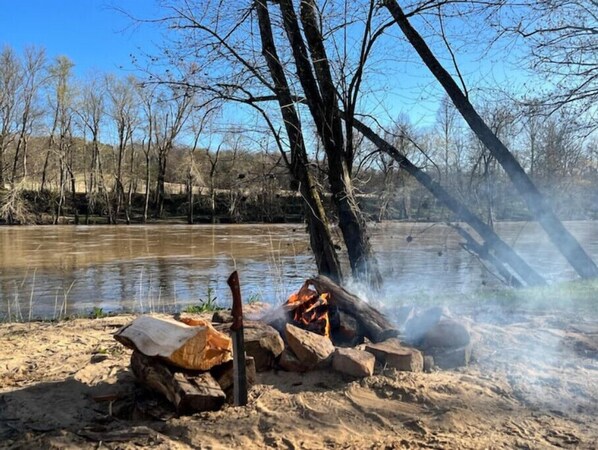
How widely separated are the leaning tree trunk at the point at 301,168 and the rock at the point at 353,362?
2745 millimetres

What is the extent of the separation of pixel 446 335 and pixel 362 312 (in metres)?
0.78

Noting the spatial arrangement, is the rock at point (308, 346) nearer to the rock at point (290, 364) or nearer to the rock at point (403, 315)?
the rock at point (290, 364)

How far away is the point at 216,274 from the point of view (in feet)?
51.5

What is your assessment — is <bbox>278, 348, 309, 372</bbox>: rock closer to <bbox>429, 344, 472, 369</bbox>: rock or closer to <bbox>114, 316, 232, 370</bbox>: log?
<bbox>114, 316, 232, 370</bbox>: log

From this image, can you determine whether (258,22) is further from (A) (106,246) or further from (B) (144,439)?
(A) (106,246)

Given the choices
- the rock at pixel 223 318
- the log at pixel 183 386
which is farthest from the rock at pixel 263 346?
the rock at pixel 223 318

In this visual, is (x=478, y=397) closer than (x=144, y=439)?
No

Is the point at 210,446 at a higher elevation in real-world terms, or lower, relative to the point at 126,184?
lower

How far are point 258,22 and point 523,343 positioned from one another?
5.27 metres

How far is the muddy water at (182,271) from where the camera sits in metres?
10.9

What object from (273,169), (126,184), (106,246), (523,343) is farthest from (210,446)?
(126,184)

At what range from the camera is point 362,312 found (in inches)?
193

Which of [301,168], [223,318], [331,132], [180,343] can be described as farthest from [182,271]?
[180,343]

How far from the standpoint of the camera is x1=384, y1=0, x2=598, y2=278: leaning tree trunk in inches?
336
